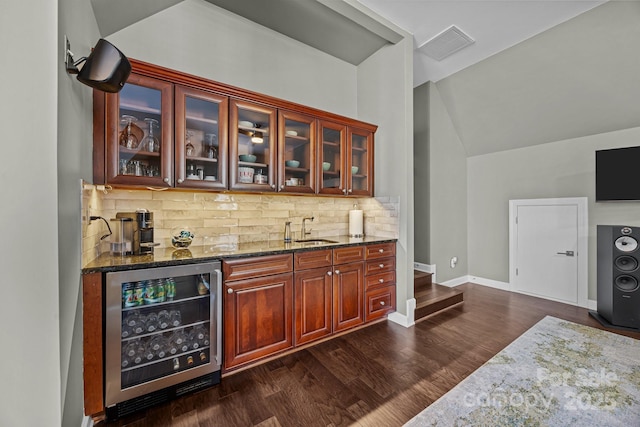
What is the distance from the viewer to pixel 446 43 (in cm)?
315

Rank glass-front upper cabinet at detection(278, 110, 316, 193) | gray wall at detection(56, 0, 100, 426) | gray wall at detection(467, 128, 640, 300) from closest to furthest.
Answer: gray wall at detection(56, 0, 100, 426) < glass-front upper cabinet at detection(278, 110, 316, 193) < gray wall at detection(467, 128, 640, 300)

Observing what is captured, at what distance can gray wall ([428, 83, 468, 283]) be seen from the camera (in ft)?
13.7

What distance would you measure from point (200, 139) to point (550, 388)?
3.28 m

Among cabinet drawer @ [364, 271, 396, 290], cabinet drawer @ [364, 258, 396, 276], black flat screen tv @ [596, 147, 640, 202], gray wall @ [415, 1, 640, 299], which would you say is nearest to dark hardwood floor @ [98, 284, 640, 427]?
cabinet drawer @ [364, 271, 396, 290]

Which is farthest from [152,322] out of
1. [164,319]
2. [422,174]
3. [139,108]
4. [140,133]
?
[422,174]

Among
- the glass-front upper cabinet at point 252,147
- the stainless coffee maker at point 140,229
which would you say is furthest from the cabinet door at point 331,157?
the stainless coffee maker at point 140,229

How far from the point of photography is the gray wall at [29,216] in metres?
0.77

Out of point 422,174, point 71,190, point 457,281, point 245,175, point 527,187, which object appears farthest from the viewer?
point 457,281

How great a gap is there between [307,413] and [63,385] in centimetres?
129

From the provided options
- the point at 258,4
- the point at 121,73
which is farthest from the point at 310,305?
the point at 258,4

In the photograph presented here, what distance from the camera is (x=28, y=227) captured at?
857 millimetres

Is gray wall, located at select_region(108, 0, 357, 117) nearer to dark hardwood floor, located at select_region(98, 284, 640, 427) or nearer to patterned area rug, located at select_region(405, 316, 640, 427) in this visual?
dark hardwood floor, located at select_region(98, 284, 640, 427)

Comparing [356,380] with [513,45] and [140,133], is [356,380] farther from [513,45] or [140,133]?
[513,45]

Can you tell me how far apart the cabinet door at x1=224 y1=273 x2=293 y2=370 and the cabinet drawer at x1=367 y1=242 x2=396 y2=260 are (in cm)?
99
